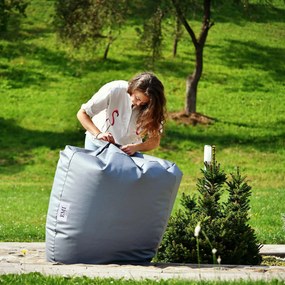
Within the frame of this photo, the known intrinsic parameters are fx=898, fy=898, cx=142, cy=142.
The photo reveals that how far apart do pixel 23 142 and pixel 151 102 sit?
23.0m

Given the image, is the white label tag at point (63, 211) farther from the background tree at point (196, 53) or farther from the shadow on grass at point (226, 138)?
the background tree at point (196, 53)

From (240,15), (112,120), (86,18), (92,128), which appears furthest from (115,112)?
(240,15)

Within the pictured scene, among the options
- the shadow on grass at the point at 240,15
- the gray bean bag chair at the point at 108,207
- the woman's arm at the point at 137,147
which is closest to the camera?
the gray bean bag chair at the point at 108,207

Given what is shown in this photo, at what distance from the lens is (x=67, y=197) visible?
328 inches

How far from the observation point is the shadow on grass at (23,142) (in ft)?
95.4

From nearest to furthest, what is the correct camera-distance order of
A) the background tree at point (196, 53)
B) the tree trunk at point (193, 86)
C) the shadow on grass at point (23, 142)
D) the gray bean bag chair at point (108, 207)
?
the gray bean bag chair at point (108, 207)
the shadow on grass at point (23, 142)
the background tree at point (196, 53)
the tree trunk at point (193, 86)

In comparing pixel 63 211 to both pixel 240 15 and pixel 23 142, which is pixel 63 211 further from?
pixel 240 15

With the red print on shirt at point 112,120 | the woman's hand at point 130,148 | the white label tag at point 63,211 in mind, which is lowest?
the white label tag at point 63,211

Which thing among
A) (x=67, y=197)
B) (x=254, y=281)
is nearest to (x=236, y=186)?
(x=67, y=197)

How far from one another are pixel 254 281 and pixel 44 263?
2402 mm

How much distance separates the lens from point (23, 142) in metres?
31.3

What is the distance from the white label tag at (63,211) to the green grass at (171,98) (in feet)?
26.2

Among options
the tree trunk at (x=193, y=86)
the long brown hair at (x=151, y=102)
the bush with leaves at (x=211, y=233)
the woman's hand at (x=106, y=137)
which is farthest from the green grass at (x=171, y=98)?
the woman's hand at (x=106, y=137)

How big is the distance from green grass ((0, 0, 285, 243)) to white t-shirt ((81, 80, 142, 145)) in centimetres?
757
